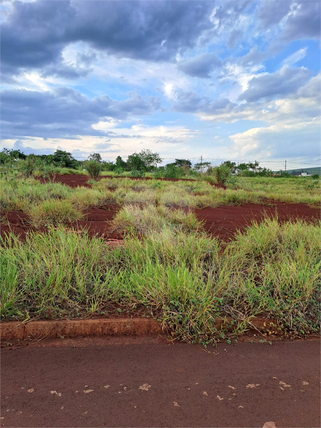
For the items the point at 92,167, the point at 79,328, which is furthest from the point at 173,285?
the point at 92,167

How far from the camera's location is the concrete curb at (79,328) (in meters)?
2.86

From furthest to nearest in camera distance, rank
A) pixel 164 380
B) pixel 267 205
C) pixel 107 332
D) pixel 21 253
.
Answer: pixel 267 205
pixel 21 253
pixel 107 332
pixel 164 380

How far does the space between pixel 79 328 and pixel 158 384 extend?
100cm

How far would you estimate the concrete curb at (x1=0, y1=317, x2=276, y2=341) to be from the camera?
2.86 m

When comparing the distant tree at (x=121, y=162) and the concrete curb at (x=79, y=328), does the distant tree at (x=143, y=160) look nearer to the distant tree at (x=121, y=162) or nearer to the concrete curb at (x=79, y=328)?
the distant tree at (x=121, y=162)

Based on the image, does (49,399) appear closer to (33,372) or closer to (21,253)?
(33,372)

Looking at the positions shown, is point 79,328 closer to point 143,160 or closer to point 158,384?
point 158,384

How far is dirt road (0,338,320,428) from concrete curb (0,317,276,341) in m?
0.10

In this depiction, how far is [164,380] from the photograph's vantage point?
227 centimetres

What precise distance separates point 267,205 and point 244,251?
30.6ft

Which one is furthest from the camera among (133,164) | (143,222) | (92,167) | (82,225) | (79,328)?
(133,164)

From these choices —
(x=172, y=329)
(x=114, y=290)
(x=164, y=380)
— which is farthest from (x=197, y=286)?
(x=164, y=380)

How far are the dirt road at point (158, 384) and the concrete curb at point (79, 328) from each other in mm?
96

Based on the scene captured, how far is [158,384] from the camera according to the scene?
87.8 inches
